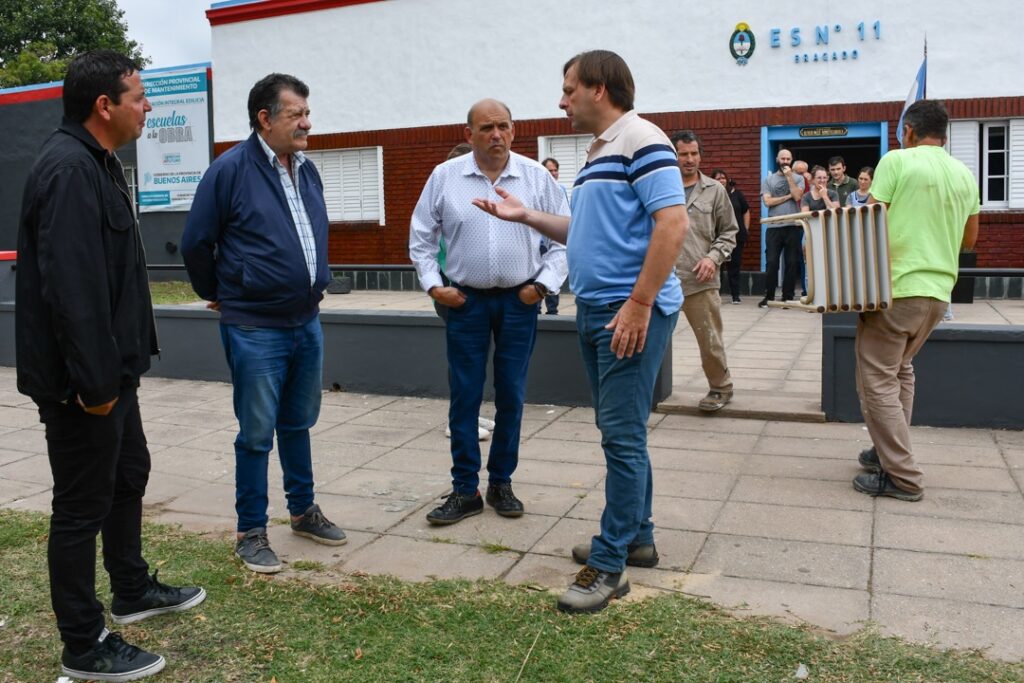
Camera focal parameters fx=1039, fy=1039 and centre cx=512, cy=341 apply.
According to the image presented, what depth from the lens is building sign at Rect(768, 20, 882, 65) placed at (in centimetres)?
1509

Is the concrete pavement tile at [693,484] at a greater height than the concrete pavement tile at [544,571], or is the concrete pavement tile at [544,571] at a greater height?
the concrete pavement tile at [693,484]

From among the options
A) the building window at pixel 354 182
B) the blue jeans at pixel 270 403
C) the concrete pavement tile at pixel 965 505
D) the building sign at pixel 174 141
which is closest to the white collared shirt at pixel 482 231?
the blue jeans at pixel 270 403

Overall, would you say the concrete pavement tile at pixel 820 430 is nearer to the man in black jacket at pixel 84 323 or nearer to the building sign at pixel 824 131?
the man in black jacket at pixel 84 323

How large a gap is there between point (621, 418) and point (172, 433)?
14.1ft

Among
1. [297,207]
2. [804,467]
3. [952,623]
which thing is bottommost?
[952,623]

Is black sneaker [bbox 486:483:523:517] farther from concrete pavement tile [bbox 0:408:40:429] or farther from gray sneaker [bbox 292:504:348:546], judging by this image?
concrete pavement tile [bbox 0:408:40:429]

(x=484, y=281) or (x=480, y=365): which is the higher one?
(x=484, y=281)

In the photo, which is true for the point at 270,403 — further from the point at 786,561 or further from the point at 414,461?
the point at 786,561

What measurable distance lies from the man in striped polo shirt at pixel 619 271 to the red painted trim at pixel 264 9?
1548 cm

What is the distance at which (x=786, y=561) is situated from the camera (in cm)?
440

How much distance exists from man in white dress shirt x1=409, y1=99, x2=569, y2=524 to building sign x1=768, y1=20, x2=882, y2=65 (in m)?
11.7

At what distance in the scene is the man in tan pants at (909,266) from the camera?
516cm

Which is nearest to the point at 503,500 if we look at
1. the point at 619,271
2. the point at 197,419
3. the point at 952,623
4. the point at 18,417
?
the point at 619,271

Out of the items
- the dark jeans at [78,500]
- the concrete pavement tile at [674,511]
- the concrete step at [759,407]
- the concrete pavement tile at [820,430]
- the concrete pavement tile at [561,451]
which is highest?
the dark jeans at [78,500]
